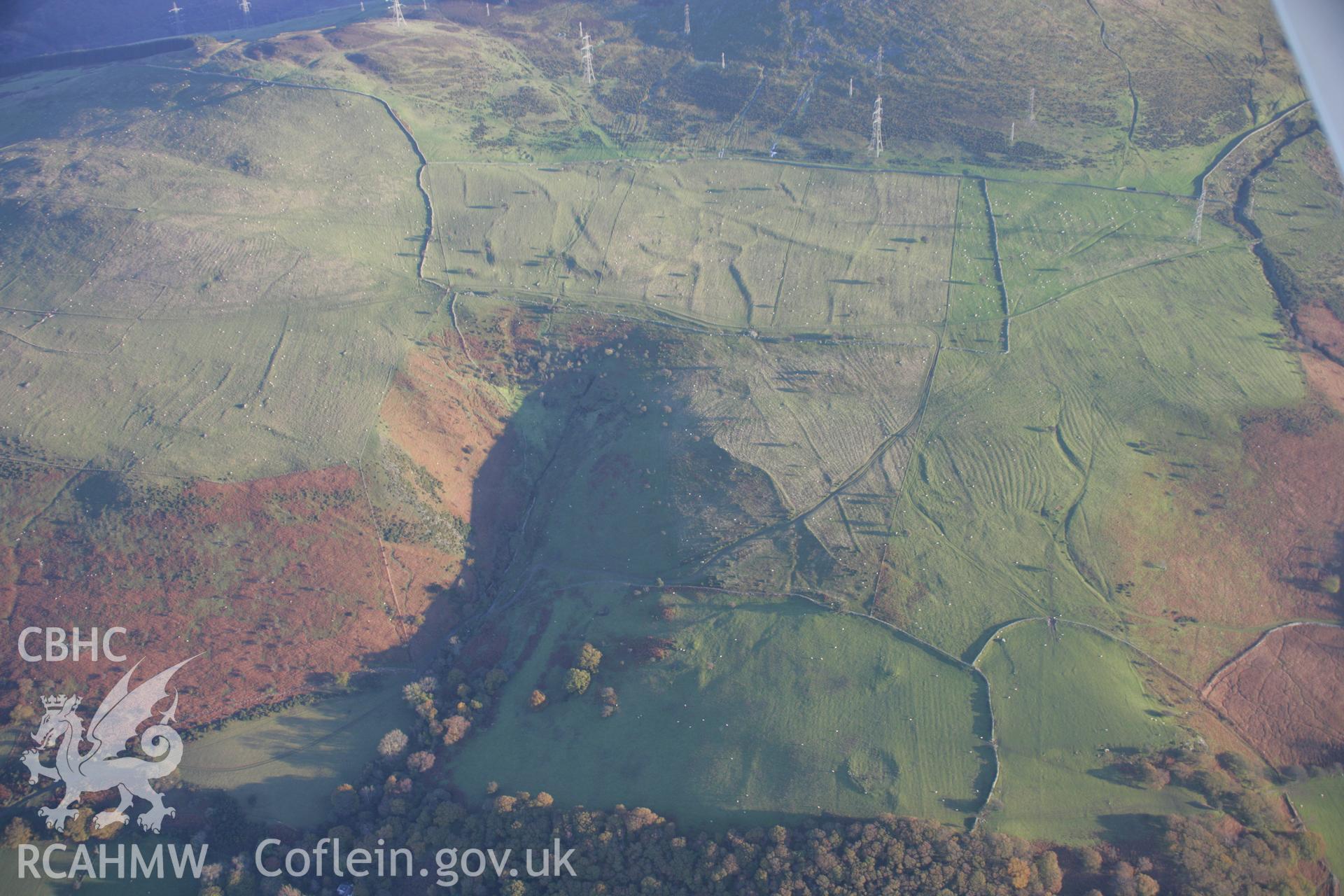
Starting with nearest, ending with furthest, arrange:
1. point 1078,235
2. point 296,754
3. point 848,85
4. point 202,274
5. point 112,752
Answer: point 112,752, point 296,754, point 202,274, point 1078,235, point 848,85

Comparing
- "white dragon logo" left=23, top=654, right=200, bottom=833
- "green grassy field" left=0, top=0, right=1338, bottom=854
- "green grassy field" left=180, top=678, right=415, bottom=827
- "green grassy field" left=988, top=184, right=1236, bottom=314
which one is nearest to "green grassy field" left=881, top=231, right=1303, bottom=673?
"green grassy field" left=0, top=0, right=1338, bottom=854

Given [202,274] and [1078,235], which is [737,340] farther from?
[202,274]

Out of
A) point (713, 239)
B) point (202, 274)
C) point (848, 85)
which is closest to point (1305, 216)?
point (848, 85)

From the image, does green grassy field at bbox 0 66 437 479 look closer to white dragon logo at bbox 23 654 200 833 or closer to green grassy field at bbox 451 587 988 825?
white dragon logo at bbox 23 654 200 833

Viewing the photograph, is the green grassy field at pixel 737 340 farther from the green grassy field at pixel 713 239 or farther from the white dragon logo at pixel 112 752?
the white dragon logo at pixel 112 752

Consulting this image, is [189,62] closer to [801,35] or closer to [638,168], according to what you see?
[638,168]

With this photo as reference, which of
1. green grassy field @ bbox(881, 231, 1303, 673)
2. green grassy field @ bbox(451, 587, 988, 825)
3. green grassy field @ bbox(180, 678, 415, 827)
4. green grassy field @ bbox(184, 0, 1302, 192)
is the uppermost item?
green grassy field @ bbox(184, 0, 1302, 192)
